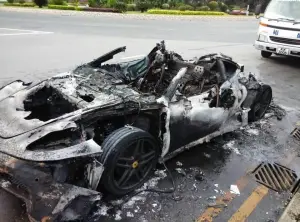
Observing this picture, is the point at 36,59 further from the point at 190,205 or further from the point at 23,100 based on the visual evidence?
the point at 190,205

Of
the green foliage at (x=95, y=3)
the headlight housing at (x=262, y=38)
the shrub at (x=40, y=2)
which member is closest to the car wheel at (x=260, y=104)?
the headlight housing at (x=262, y=38)

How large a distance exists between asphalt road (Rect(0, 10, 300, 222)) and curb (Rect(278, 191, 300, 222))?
0.38ft

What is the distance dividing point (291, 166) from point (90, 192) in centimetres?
303

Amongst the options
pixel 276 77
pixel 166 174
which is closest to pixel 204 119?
pixel 166 174

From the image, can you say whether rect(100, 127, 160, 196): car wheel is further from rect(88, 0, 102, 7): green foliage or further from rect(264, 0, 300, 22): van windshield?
rect(88, 0, 102, 7): green foliage

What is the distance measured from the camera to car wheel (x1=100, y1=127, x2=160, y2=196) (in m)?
3.34

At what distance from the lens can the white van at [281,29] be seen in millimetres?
9742

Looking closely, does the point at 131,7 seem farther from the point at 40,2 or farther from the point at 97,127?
the point at 97,127

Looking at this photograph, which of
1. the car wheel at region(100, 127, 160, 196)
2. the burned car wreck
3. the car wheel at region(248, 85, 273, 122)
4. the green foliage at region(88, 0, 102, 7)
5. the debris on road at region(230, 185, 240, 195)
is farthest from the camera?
the green foliage at region(88, 0, 102, 7)

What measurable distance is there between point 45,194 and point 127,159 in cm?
96

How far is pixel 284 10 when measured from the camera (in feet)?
33.9

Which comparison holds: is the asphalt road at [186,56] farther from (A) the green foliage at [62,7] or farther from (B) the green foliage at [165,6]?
(B) the green foliage at [165,6]

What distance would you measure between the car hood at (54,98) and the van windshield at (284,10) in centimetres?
774

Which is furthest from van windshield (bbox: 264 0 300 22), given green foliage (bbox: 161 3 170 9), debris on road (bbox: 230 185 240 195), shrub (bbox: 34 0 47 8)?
shrub (bbox: 34 0 47 8)
